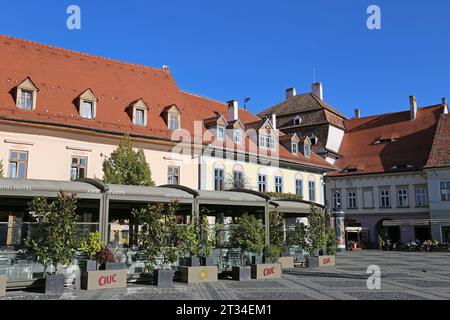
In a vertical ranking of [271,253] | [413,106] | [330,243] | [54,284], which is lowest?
[54,284]

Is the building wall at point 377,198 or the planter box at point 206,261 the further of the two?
the building wall at point 377,198

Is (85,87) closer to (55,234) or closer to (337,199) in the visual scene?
(55,234)

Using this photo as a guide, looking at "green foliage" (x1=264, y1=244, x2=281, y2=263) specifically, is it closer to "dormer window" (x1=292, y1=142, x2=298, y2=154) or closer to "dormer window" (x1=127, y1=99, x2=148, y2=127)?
"dormer window" (x1=127, y1=99, x2=148, y2=127)

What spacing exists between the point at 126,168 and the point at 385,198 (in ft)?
109

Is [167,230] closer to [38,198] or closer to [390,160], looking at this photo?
[38,198]

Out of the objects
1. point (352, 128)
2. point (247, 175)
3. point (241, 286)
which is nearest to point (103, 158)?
point (247, 175)

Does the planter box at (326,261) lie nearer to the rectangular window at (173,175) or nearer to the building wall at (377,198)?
the rectangular window at (173,175)

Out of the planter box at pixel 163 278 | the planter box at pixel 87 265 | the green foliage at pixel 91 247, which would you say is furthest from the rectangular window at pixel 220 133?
the planter box at pixel 87 265

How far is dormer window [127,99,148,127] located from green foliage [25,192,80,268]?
13772 mm

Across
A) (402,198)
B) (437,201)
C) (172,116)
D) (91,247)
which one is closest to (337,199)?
(402,198)

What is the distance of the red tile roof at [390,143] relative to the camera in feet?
159

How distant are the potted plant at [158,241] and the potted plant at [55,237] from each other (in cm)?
226

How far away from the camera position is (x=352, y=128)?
57.1 m

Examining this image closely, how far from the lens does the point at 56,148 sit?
24.1 metres
